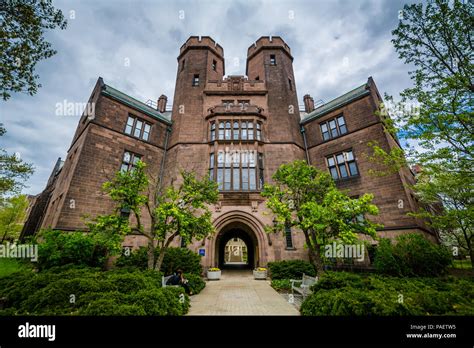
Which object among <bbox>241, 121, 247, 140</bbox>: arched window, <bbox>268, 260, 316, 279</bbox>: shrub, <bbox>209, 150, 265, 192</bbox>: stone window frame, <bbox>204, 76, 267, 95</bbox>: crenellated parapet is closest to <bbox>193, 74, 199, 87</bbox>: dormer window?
<bbox>204, 76, 267, 95</bbox>: crenellated parapet

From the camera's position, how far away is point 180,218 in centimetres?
896

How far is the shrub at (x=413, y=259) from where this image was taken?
973cm

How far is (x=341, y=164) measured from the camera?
661 inches

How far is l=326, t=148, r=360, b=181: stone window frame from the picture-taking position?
52.5 feet

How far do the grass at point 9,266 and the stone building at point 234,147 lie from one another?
276 centimetres

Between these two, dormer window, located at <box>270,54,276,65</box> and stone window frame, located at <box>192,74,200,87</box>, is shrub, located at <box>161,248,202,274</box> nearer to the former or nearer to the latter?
stone window frame, located at <box>192,74,200,87</box>

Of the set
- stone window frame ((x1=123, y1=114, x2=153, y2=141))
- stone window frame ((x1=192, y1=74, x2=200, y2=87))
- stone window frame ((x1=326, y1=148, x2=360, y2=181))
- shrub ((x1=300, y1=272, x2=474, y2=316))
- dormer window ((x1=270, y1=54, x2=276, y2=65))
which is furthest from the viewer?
dormer window ((x1=270, y1=54, x2=276, y2=65))

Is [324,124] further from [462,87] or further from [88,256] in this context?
[88,256]

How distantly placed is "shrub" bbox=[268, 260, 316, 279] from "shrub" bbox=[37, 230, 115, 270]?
10.1 m

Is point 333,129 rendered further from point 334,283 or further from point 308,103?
point 334,283

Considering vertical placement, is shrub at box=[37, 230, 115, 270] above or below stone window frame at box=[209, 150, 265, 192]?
below

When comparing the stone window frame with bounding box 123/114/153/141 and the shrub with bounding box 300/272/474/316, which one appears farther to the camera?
the stone window frame with bounding box 123/114/153/141
